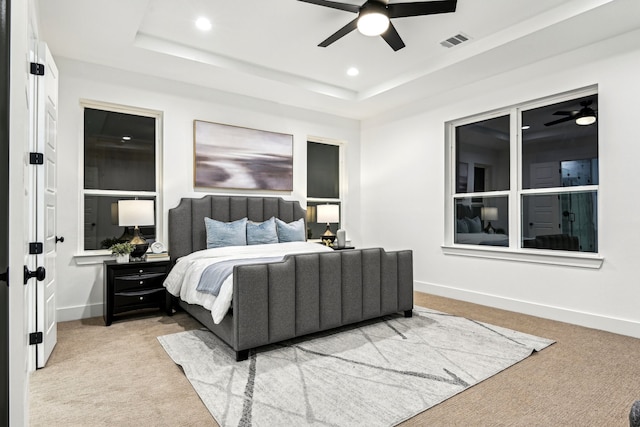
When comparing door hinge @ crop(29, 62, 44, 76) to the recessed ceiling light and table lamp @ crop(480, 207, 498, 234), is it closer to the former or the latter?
the recessed ceiling light

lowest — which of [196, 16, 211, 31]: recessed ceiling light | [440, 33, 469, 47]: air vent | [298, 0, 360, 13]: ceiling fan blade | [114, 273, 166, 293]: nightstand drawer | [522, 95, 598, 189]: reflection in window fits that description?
[114, 273, 166, 293]: nightstand drawer

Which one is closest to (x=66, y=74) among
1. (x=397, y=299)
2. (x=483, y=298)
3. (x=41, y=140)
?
(x=41, y=140)

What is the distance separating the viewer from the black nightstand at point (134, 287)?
12.1ft

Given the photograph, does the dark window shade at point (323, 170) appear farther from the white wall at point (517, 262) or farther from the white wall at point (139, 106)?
the white wall at point (517, 262)

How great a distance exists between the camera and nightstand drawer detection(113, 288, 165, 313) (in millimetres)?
3715

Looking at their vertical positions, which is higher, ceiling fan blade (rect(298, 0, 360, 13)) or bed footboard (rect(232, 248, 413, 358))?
ceiling fan blade (rect(298, 0, 360, 13))

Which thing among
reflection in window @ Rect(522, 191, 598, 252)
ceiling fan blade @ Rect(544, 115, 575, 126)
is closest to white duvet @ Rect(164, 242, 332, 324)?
reflection in window @ Rect(522, 191, 598, 252)

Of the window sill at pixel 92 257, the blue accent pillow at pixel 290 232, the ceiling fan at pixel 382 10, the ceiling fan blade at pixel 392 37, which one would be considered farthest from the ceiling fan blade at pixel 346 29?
the window sill at pixel 92 257

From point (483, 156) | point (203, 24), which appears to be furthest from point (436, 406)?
point (203, 24)

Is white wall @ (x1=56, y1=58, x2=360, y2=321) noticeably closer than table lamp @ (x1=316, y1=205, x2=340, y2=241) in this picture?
Yes

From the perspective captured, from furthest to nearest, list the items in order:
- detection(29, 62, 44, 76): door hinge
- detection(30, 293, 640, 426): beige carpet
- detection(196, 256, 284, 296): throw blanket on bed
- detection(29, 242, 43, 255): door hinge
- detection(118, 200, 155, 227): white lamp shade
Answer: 1. detection(118, 200, 155, 227): white lamp shade
2. detection(196, 256, 284, 296): throw blanket on bed
3. detection(29, 62, 44, 76): door hinge
4. detection(29, 242, 43, 255): door hinge
5. detection(30, 293, 640, 426): beige carpet

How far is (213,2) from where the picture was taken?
10.5 ft

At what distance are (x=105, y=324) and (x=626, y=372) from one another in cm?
444

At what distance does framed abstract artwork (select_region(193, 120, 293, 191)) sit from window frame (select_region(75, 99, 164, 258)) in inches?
16.9
